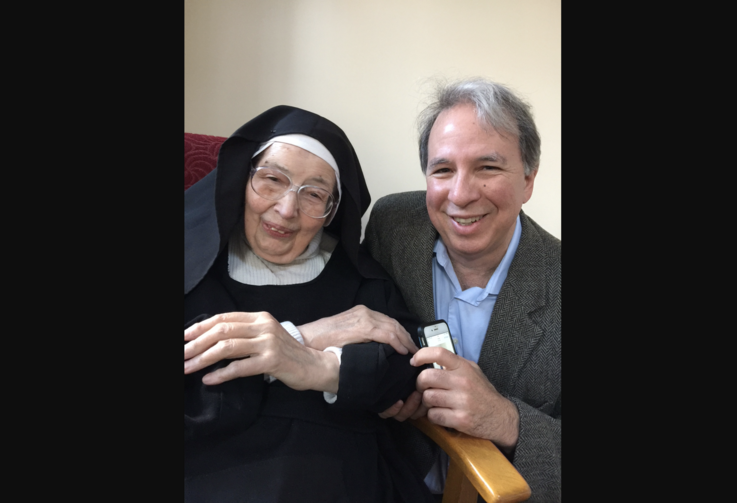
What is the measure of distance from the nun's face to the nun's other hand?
0.25 meters

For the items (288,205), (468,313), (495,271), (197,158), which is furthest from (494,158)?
(197,158)

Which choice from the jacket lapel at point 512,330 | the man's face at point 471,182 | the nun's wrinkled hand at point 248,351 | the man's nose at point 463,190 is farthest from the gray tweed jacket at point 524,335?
the nun's wrinkled hand at point 248,351

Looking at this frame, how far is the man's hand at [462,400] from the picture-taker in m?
1.38

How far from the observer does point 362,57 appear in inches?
89.2

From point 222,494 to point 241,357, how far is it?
1.05 feet

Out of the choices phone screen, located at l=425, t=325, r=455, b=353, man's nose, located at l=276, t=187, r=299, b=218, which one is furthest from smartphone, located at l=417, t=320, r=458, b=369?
man's nose, located at l=276, t=187, r=299, b=218

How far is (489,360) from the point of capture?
1.65 meters

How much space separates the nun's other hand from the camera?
141cm

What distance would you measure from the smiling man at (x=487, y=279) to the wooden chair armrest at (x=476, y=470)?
0.05 m

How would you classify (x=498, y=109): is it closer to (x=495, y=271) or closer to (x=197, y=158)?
(x=495, y=271)

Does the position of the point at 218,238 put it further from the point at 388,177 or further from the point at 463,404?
the point at 388,177

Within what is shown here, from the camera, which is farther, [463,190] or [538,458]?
[463,190]

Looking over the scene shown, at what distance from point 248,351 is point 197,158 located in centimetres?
94

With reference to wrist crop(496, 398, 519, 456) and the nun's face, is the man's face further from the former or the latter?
wrist crop(496, 398, 519, 456)
